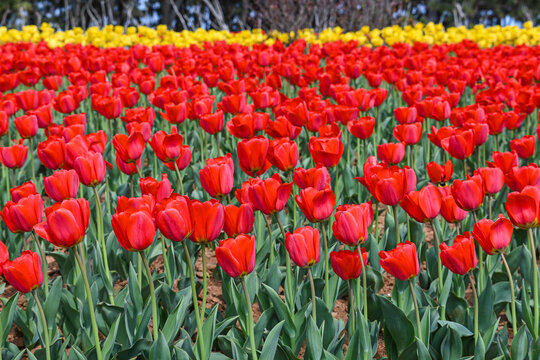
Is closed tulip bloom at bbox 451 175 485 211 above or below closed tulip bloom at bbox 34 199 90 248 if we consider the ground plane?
below

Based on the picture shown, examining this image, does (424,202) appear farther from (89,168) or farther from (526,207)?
(89,168)

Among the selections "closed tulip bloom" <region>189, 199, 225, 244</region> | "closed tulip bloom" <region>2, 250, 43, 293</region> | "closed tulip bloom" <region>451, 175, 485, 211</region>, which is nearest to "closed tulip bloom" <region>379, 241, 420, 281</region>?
"closed tulip bloom" <region>451, 175, 485, 211</region>

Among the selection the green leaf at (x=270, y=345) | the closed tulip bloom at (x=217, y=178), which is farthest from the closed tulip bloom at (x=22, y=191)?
the green leaf at (x=270, y=345)

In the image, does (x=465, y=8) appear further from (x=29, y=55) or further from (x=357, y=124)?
(x=357, y=124)

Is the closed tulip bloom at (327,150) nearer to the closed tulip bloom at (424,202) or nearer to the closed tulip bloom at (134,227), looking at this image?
the closed tulip bloom at (424,202)

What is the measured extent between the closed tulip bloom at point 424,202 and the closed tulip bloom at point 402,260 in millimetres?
229

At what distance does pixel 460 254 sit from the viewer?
1.84 metres

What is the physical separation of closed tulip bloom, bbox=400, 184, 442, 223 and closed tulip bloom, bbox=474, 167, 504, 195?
36 cm

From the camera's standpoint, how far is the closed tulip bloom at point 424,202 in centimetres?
198

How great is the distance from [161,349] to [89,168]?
34.8 inches

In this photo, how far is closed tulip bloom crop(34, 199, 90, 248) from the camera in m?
1.71

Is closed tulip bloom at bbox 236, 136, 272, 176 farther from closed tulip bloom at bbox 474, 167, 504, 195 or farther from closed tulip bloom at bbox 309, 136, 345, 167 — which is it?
closed tulip bloom at bbox 474, 167, 504, 195

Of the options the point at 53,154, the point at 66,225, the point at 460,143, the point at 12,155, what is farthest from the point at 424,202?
the point at 12,155

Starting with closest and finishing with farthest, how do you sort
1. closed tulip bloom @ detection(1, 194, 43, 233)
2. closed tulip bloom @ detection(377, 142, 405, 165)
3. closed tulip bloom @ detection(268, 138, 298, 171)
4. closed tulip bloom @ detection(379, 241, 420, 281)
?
closed tulip bloom @ detection(379, 241, 420, 281)
closed tulip bloom @ detection(1, 194, 43, 233)
closed tulip bloom @ detection(268, 138, 298, 171)
closed tulip bloom @ detection(377, 142, 405, 165)
